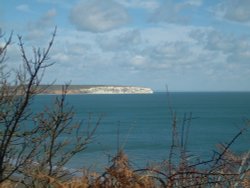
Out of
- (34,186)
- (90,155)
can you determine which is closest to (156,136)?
(90,155)

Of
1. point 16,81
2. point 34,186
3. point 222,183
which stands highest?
point 16,81

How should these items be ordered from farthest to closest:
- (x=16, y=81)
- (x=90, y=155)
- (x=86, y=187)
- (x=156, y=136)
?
(x=156, y=136), (x=90, y=155), (x=16, y=81), (x=86, y=187)

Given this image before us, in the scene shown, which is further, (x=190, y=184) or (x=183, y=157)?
(x=183, y=157)

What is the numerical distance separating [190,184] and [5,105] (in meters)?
8.08

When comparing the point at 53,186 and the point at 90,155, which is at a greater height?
the point at 53,186

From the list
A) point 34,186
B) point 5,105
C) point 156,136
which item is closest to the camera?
point 34,186

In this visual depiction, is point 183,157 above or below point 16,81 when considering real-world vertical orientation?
below

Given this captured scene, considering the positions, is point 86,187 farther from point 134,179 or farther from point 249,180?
point 249,180

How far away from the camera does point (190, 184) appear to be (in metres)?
2.94

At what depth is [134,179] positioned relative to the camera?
8.87 ft

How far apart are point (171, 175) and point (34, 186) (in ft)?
5.42

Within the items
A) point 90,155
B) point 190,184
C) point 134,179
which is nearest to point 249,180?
point 190,184

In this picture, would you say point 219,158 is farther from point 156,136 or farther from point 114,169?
point 156,136

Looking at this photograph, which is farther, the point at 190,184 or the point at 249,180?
the point at 249,180
